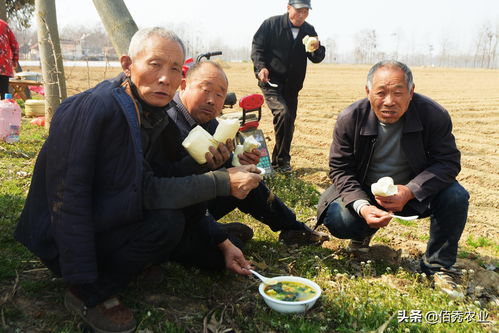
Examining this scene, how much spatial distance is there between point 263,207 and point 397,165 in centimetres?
102

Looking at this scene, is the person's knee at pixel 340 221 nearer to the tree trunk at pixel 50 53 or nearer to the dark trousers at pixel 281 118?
the dark trousers at pixel 281 118

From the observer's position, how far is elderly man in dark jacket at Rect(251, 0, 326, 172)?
5637 millimetres

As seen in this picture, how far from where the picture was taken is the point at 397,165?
3250 mm

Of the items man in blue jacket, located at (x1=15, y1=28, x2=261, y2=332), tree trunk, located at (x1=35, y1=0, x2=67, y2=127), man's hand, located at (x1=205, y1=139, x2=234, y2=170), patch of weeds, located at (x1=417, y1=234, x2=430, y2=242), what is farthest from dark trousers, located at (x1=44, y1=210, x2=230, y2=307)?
tree trunk, located at (x1=35, y1=0, x2=67, y2=127)

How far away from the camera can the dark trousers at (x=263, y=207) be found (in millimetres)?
3400

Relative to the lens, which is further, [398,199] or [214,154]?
[398,199]

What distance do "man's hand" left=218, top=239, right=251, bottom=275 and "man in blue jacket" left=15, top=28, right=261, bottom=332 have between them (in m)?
0.63

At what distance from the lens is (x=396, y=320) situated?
8.23 ft

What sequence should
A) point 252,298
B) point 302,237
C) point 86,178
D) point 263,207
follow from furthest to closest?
1. point 302,237
2. point 263,207
3. point 252,298
4. point 86,178

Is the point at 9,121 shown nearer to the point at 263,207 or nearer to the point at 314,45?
the point at 314,45

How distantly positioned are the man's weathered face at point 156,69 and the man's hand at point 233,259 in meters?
1.08

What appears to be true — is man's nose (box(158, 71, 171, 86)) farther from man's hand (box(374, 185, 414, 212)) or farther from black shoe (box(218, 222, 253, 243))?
man's hand (box(374, 185, 414, 212))

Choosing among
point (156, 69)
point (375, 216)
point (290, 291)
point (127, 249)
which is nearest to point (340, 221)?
point (375, 216)

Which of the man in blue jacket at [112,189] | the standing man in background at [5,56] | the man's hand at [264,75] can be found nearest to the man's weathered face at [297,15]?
the man's hand at [264,75]
